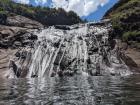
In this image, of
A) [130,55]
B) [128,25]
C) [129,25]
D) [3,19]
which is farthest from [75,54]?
[3,19]

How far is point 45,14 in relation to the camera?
166 m

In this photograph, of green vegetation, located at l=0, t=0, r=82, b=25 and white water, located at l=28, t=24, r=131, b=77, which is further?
green vegetation, located at l=0, t=0, r=82, b=25

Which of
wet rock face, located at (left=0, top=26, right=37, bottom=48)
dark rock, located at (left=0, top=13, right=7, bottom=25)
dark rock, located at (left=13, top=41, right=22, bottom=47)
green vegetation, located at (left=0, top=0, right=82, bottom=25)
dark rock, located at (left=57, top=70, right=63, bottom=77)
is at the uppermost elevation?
green vegetation, located at (left=0, top=0, right=82, bottom=25)

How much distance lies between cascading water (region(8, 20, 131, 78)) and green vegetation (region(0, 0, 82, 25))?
83.1 metres

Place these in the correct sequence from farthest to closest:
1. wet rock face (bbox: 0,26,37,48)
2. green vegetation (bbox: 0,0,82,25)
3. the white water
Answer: green vegetation (bbox: 0,0,82,25), wet rock face (bbox: 0,26,37,48), the white water

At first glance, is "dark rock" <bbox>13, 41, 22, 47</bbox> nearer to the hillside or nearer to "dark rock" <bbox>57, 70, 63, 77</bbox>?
"dark rock" <bbox>57, 70, 63, 77</bbox>

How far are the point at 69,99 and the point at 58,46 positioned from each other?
45.3m

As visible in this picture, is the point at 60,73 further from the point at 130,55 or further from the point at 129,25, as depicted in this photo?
the point at 129,25

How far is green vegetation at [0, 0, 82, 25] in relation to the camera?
510 ft

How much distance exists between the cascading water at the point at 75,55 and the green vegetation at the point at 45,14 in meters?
83.1

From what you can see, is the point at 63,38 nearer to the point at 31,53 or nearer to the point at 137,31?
the point at 31,53

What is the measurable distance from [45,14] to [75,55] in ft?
346

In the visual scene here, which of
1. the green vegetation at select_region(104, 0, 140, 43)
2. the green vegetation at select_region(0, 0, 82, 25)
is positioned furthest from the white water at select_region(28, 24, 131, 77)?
the green vegetation at select_region(0, 0, 82, 25)

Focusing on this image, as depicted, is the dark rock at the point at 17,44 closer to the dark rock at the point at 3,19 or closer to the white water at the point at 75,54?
the white water at the point at 75,54
